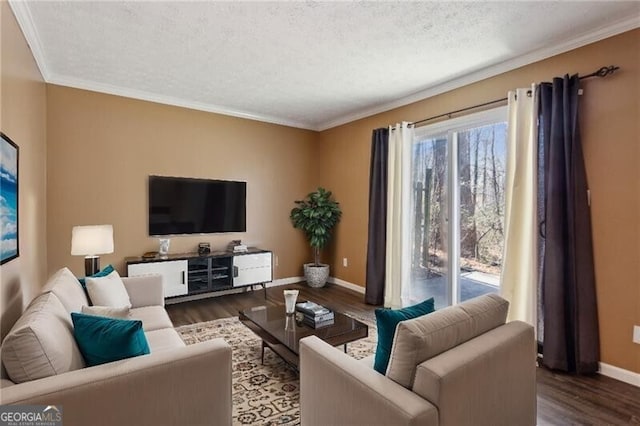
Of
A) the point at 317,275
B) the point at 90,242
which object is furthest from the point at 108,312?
the point at 317,275

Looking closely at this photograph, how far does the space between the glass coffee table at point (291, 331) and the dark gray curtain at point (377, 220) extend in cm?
176

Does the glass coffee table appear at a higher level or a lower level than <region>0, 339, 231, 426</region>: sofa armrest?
lower

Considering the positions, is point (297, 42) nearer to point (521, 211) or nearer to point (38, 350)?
point (521, 211)

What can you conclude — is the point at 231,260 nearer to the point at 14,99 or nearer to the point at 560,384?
the point at 14,99

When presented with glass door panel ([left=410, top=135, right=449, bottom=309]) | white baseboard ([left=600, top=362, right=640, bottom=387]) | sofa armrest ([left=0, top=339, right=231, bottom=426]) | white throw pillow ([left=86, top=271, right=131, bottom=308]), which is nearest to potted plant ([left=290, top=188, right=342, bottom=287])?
glass door panel ([left=410, top=135, right=449, bottom=309])

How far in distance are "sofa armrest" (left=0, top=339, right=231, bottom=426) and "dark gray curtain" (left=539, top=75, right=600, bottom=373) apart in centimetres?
256

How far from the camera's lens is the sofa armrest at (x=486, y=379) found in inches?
49.2

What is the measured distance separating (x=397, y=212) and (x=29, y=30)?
3.92 metres

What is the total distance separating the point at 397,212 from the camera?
13.8 feet

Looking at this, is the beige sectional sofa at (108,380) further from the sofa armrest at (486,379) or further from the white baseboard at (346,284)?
the white baseboard at (346,284)

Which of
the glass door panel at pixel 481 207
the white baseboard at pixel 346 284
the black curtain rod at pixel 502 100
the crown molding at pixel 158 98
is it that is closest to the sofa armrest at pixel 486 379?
the glass door panel at pixel 481 207

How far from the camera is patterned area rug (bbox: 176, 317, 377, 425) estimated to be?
6.71 feet

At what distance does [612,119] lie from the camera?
251 centimetres

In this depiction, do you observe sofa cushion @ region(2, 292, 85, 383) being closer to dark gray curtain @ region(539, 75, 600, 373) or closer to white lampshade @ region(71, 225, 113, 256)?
white lampshade @ region(71, 225, 113, 256)
